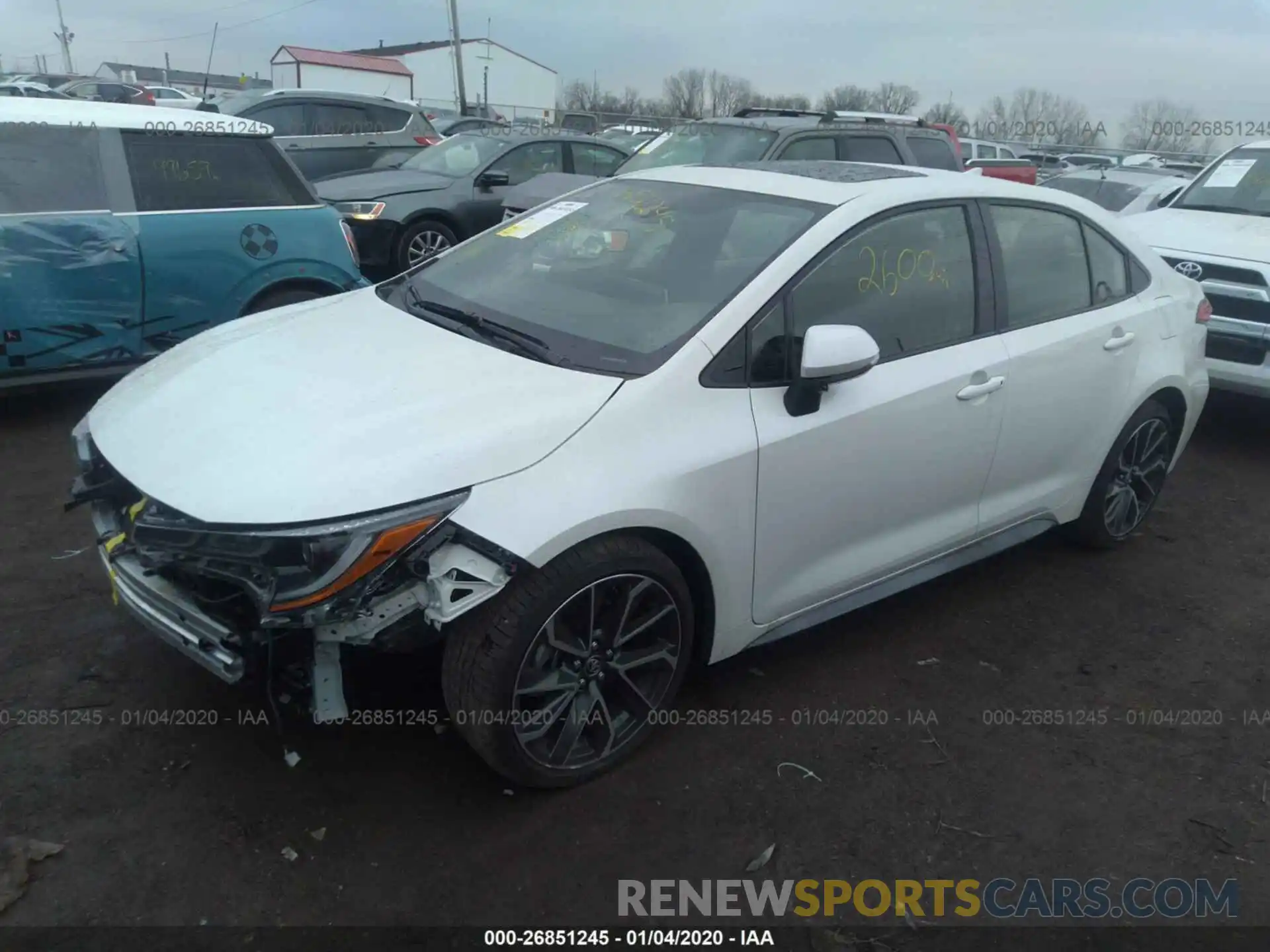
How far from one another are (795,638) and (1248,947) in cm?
172

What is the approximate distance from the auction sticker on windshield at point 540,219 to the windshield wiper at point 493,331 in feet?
1.78

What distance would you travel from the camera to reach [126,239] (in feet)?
17.7

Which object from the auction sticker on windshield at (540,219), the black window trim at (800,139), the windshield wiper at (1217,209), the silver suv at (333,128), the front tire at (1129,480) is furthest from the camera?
the silver suv at (333,128)

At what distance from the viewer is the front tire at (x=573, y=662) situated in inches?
102

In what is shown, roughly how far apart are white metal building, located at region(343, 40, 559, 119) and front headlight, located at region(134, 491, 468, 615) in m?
77.3

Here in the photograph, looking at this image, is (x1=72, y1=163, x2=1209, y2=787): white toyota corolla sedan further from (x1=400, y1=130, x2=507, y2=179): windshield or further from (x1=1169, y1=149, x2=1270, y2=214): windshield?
(x1=400, y1=130, x2=507, y2=179): windshield

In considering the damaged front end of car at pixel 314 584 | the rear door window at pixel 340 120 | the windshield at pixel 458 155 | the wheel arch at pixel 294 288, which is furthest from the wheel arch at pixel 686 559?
the rear door window at pixel 340 120

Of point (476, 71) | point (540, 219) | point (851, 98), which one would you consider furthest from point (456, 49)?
point (476, 71)

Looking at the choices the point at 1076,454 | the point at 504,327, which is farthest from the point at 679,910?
the point at 1076,454

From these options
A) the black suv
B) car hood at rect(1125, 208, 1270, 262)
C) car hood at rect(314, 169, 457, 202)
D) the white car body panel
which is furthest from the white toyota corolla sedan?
car hood at rect(314, 169, 457, 202)

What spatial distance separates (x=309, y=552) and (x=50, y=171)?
13.6ft

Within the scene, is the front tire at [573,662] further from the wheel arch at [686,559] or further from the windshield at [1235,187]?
the windshield at [1235,187]

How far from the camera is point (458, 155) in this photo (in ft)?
33.4

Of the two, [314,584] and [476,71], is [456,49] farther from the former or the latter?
[476,71]
